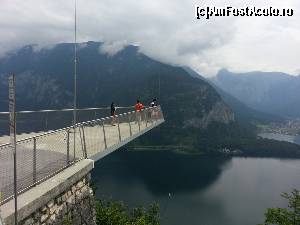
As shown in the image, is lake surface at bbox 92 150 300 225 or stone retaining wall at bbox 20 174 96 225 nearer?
stone retaining wall at bbox 20 174 96 225

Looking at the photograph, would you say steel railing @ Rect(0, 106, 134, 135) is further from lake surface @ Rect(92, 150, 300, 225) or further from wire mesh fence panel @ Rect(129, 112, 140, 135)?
lake surface @ Rect(92, 150, 300, 225)

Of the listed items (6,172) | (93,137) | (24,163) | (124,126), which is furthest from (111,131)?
(6,172)

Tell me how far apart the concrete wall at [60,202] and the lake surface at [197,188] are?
9070 centimetres

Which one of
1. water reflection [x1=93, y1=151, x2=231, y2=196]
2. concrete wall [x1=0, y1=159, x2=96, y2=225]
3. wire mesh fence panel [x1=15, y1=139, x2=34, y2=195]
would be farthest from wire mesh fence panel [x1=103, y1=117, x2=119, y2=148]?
water reflection [x1=93, y1=151, x2=231, y2=196]

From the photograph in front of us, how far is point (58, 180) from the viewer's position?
1174 centimetres

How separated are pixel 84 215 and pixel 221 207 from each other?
386 ft

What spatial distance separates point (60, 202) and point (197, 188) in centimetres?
14461

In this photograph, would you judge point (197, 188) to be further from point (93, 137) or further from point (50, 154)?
point (50, 154)

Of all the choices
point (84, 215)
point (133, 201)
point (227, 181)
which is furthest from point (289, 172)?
point (84, 215)

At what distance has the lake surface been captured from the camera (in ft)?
383

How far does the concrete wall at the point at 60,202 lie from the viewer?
31.2 feet

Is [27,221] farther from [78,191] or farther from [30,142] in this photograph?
[78,191]

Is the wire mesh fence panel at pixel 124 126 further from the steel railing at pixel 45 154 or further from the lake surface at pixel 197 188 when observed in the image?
the lake surface at pixel 197 188

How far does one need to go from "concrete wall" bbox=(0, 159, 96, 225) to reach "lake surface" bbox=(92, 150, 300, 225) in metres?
90.7
